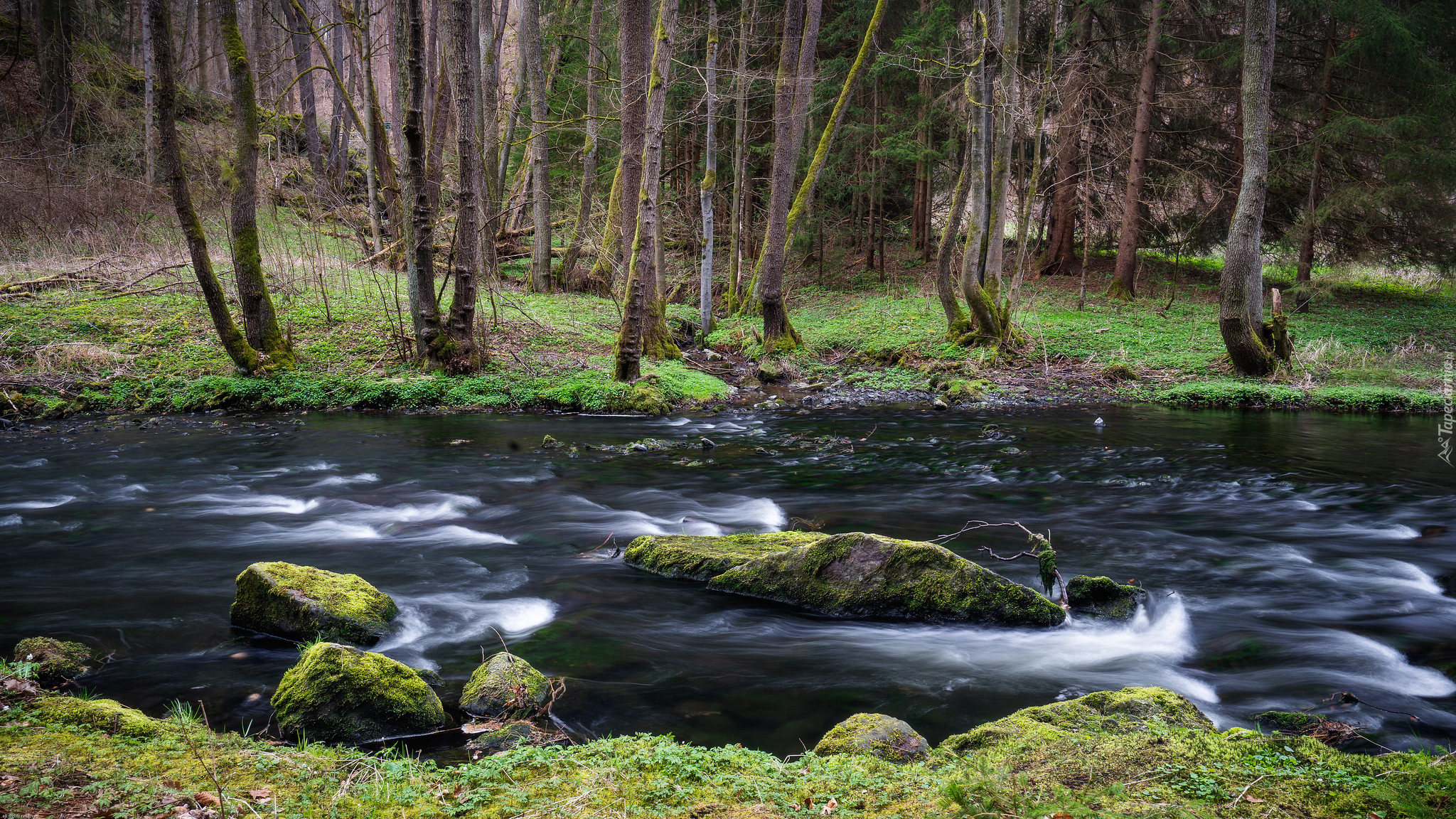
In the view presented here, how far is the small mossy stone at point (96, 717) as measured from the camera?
3.43 metres

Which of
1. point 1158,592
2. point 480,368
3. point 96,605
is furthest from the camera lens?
point 480,368

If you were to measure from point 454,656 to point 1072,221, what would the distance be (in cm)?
Result: 2807

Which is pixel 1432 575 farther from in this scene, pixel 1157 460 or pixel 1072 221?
pixel 1072 221

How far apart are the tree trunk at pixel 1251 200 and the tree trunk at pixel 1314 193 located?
9.55 m

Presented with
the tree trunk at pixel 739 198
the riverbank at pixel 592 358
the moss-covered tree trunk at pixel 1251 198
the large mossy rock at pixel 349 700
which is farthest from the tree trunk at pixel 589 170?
the large mossy rock at pixel 349 700

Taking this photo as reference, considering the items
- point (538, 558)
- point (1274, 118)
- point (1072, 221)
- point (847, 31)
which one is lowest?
point (538, 558)

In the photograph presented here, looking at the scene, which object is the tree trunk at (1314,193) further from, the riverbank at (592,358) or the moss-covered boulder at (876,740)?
the moss-covered boulder at (876,740)

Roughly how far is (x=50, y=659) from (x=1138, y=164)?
2618cm

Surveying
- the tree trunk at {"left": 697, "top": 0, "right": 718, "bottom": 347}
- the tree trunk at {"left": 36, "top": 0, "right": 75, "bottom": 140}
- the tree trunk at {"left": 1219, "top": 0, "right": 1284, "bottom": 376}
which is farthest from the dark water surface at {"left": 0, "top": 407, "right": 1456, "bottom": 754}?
the tree trunk at {"left": 36, "top": 0, "right": 75, "bottom": 140}

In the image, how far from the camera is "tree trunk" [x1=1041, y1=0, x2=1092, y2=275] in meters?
23.9

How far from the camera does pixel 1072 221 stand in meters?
28.1

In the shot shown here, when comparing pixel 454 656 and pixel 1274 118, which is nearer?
pixel 454 656

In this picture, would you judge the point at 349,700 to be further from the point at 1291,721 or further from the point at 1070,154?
the point at 1070,154

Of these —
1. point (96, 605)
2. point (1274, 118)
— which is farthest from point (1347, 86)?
point (96, 605)
